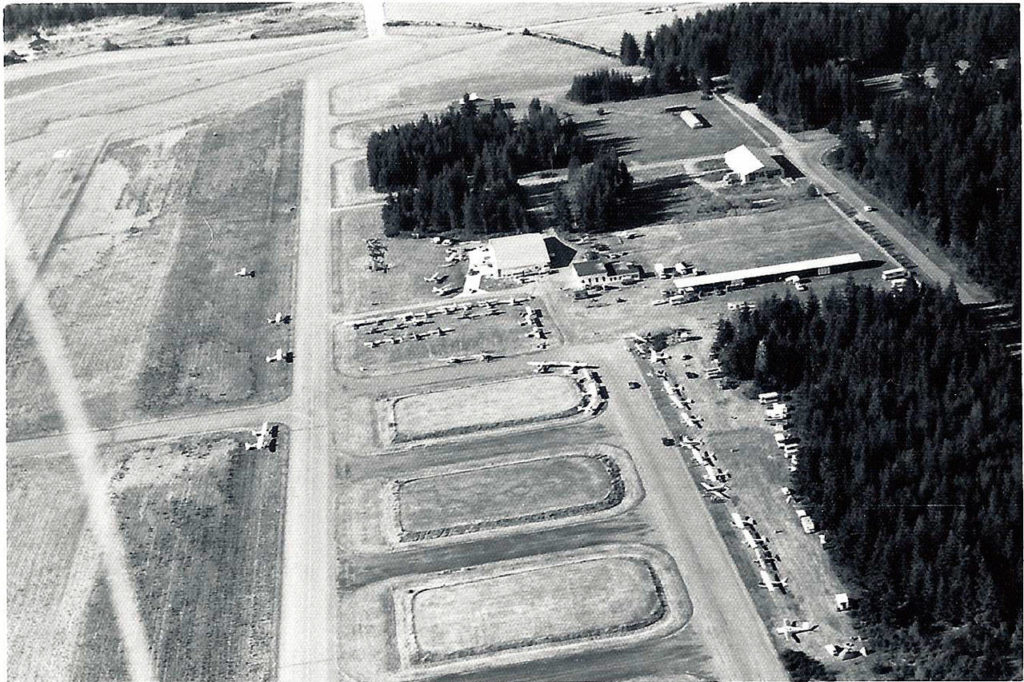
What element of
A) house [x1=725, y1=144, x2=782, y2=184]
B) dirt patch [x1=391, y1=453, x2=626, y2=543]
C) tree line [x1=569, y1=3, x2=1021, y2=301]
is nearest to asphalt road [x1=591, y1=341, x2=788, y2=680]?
dirt patch [x1=391, y1=453, x2=626, y2=543]

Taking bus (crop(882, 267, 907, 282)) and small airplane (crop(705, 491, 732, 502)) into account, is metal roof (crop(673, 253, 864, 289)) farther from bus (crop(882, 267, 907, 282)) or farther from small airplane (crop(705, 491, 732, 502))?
small airplane (crop(705, 491, 732, 502))

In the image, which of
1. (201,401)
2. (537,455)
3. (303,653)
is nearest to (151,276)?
(201,401)

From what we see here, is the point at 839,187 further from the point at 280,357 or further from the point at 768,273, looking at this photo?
the point at 280,357

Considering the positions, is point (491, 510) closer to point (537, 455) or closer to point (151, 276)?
point (537, 455)

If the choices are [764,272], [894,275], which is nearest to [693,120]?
[764,272]

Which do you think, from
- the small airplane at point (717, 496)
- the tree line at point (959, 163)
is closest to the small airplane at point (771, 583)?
the small airplane at point (717, 496)

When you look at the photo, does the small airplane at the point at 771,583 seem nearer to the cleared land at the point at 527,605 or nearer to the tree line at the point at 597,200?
the cleared land at the point at 527,605
